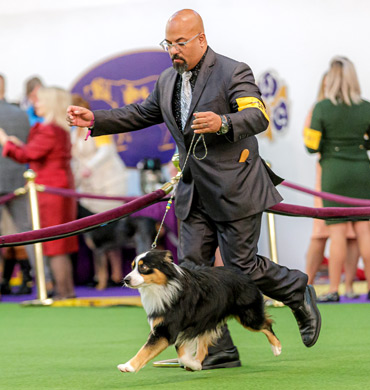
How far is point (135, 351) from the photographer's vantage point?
547 centimetres

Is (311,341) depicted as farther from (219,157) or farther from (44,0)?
(44,0)

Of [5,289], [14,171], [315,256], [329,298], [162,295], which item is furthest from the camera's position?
[5,289]

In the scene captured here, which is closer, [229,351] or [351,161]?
[229,351]

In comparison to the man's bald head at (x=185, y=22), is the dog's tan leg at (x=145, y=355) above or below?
below

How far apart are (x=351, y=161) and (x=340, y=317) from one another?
166 cm

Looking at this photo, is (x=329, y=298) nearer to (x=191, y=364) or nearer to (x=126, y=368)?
(x=191, y=364)

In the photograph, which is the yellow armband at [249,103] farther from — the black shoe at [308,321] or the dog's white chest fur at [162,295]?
the black shoe at [308,321]

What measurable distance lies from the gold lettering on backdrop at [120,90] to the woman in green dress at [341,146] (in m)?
2.40

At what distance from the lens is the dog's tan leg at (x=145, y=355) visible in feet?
13.2

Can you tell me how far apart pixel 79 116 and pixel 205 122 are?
73 centimetres

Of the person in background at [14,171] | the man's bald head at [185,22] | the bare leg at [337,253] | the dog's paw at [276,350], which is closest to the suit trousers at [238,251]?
the dog's paw at [276,350]

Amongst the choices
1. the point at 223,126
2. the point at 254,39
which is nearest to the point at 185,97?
the point at 223,126

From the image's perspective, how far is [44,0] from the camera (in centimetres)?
1026

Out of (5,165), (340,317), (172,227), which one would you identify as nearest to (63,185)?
(5,165)
